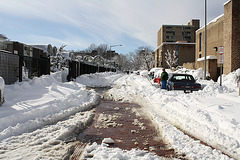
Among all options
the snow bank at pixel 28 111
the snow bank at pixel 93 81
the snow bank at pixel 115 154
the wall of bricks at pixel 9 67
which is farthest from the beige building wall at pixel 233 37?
the snow bank at pixel 115 154

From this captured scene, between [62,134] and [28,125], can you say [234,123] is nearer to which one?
[62,134]

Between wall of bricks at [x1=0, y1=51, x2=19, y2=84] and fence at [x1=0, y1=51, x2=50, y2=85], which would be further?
fence at [x1=0, y1=51, x2=50, y2=85]

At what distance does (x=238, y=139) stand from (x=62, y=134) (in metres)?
4.06

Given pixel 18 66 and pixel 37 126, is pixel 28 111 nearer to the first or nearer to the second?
pixel 37 126

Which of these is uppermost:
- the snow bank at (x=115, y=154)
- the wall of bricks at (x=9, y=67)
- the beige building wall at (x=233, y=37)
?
the beige building wall at (x=233, y=37)

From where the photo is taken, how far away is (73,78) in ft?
75.5

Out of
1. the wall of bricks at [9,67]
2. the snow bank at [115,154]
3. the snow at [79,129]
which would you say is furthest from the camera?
the wall of bricks at [9,67]

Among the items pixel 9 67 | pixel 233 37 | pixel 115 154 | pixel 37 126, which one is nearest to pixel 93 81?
pixel 9 67

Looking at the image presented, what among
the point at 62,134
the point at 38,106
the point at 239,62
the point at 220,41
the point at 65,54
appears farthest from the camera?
the point at 65,54

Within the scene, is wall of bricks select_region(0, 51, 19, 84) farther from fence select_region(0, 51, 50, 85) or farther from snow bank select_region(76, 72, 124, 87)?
snow bank select_region(76, 72, 124, 87)

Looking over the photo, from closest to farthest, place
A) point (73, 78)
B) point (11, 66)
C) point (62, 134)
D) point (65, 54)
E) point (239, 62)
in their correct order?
point (62, 134) → point (11, 66) → point (239, 62) → point (73, 78) → point (65, 54)

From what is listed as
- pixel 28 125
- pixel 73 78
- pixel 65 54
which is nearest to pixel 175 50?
pixel 65 54

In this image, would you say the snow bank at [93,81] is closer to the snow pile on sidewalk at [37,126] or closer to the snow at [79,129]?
the snow pile on sidewalk at [37,126]

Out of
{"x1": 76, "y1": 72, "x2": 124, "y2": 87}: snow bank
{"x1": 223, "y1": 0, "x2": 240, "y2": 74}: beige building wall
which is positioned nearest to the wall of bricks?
{"x1": 76, "y1": 72, "x2": 124, "y2": 87}: snow bank
